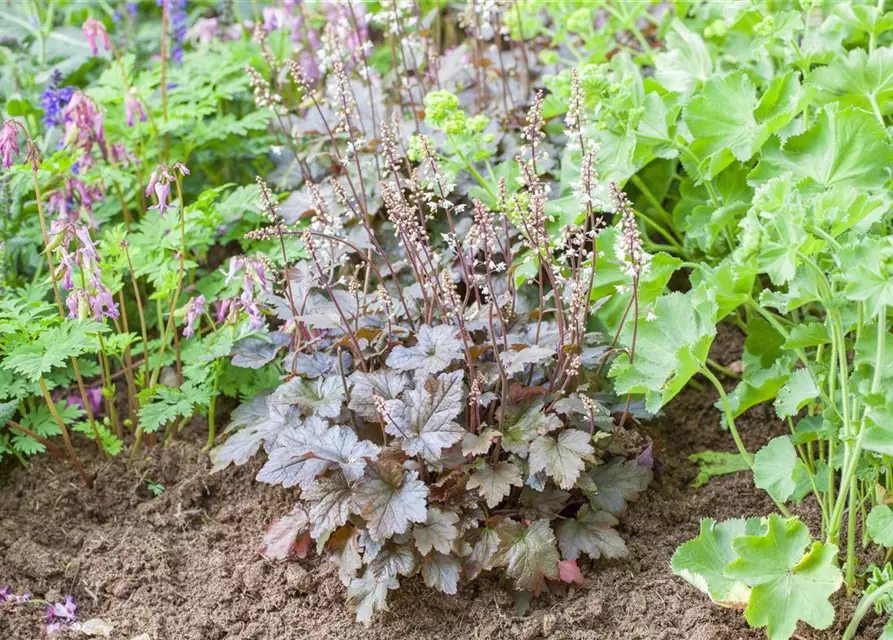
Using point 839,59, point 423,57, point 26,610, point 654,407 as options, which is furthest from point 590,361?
point 423,57

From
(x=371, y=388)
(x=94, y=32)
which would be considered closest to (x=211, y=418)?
(x=371, y=388)

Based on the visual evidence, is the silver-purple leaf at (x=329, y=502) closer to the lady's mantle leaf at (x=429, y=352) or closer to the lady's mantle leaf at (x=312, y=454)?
the lady's mantle leaf at (x=312, y=454)

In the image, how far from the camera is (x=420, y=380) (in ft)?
7.39

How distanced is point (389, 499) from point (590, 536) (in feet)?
1.63

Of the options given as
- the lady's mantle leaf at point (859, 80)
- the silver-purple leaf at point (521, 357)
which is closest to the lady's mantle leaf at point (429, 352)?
the silver-purple leaf at point (521, 357)

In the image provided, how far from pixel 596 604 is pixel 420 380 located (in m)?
0.65

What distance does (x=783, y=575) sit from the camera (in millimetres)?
1886

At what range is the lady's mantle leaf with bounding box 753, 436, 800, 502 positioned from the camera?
208cm

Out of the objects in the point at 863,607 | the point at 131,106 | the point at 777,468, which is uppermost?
the point at 131,106

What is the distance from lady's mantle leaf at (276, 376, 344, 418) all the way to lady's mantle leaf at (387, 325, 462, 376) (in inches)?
7.0

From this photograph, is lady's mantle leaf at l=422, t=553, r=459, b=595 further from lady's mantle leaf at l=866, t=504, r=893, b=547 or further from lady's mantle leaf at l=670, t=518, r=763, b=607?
lady's mantle leaf at l=866, t=504, r=893, b=547

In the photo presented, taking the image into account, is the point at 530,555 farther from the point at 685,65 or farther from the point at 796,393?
the point at 685,65

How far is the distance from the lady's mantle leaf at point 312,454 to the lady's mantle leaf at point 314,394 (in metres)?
0.11

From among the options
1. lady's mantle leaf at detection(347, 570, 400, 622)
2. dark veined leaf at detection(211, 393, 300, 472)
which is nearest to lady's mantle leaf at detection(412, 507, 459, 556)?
lady's mantle leaf at detection(347, 570, 400, 622)
